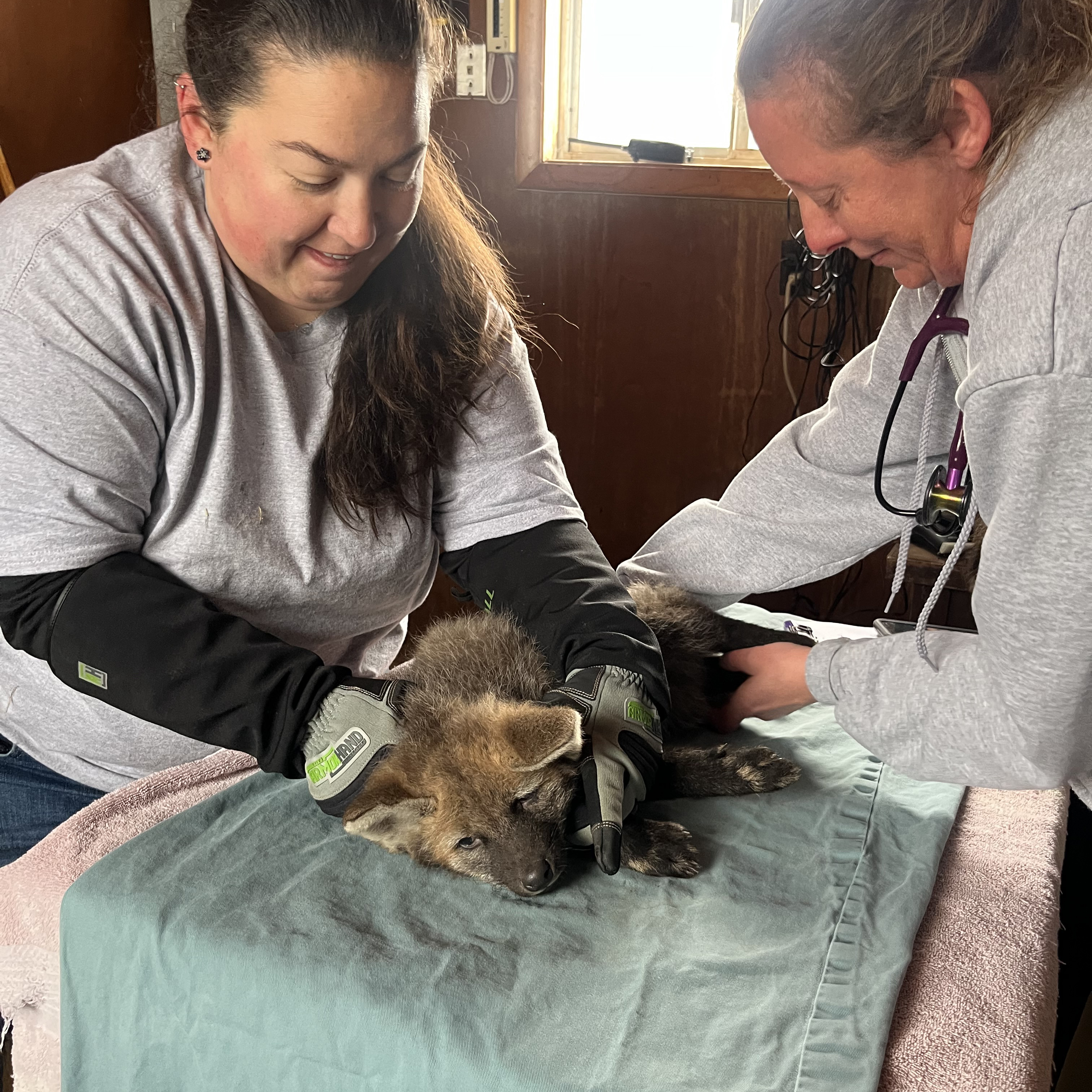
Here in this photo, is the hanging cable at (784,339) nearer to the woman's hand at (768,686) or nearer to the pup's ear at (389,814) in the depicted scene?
the woman's hand at (768,686)

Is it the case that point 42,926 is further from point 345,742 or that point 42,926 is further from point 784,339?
point 784,339

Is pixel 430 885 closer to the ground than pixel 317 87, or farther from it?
closer to the ground

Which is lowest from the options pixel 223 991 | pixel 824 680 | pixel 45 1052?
pixel 45 1052

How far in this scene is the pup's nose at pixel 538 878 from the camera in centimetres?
141

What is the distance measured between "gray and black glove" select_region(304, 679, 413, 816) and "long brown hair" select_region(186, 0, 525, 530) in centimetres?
37

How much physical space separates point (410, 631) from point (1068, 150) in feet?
12.1

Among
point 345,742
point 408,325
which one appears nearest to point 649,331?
point 408,325

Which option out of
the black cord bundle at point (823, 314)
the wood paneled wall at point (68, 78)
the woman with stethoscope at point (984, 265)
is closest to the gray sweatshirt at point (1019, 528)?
the woman with stethoscope at point (984, 265)

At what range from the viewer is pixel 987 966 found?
1254 mm

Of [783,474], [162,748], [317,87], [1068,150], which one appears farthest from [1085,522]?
[162,748]

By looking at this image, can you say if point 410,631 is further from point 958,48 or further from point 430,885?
point 958,48

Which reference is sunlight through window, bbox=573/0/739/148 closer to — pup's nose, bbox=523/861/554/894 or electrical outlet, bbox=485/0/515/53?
electrical outlet, bbox=485/0/515/53

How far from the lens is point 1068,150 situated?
1137mm

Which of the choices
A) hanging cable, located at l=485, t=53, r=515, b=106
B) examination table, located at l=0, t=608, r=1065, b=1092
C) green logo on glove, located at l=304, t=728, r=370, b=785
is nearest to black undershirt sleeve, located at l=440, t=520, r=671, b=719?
examination table, located at l=0, t=608, r=1065, b=1092
